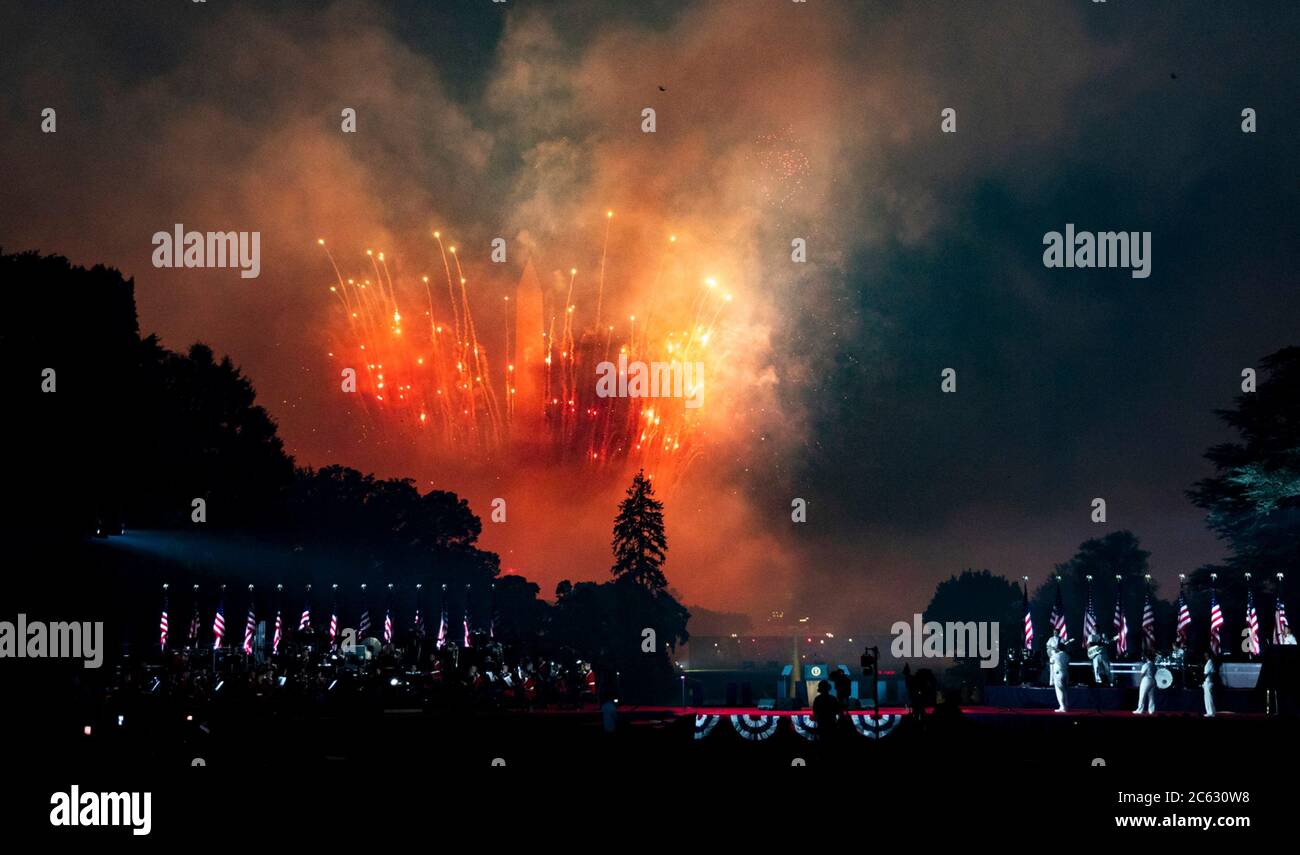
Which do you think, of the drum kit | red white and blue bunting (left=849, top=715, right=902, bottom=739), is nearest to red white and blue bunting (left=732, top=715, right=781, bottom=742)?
red white and blue bunting (left=849, top=715, right=902, bottom=739)

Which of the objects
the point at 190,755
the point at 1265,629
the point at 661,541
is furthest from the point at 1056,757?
the point at 661,541

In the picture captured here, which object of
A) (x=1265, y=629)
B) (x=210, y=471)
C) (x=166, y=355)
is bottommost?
(x=1265, y=629)

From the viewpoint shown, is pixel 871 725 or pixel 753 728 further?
pixel 753 728

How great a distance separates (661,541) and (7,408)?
10831cm

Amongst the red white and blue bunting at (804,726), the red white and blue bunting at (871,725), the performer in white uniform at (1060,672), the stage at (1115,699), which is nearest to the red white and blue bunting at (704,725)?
the red white and blue bunting at (804,726)

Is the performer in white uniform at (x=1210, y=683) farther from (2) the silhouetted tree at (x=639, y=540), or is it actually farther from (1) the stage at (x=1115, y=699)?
(2) the silhouetted tree at (x=639, y=540)

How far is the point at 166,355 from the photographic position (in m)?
76.1

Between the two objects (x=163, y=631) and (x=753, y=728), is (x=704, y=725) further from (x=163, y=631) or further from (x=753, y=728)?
(x=163, y=631)

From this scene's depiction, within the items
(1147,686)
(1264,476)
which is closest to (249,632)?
(1147,686)

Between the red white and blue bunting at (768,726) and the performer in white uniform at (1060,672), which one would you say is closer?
the red white and blue bunting at (768,726)

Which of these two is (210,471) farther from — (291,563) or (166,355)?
(291,563)
